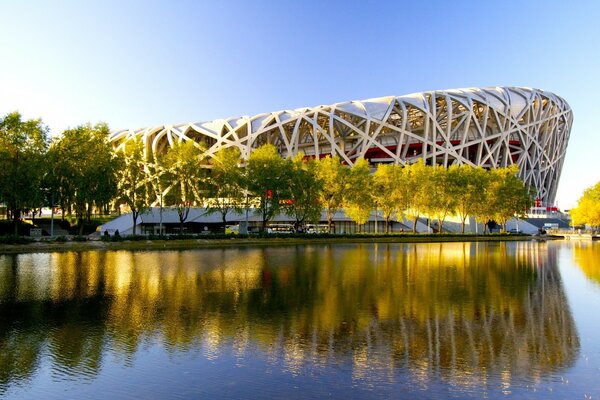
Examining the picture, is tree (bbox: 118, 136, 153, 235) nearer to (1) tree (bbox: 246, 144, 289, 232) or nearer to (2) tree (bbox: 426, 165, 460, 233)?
(1) tree (bbox: 246, 144, 289, 232)

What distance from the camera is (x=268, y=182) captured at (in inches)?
2157

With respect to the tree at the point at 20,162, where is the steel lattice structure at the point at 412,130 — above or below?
above

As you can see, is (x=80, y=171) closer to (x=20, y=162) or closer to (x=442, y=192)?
(x=20, y=162)

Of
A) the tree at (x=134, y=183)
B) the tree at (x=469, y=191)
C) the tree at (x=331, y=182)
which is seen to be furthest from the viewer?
the tree at (x=469, y=191)

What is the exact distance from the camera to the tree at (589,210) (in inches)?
3041

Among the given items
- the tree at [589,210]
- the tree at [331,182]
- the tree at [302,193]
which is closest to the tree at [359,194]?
the tree at [331,182]

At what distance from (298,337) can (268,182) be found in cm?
4400

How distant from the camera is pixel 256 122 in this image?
88.2m

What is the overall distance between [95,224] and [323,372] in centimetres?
5750

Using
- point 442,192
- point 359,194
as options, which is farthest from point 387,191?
point 442,192

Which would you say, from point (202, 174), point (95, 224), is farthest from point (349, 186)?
point (95, 224)

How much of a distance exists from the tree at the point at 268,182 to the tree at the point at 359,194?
29.5 ft

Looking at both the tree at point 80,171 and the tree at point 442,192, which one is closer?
the tree at point 80,171

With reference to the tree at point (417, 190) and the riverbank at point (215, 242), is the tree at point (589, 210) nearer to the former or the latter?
the riverbank at point (215, 242)
